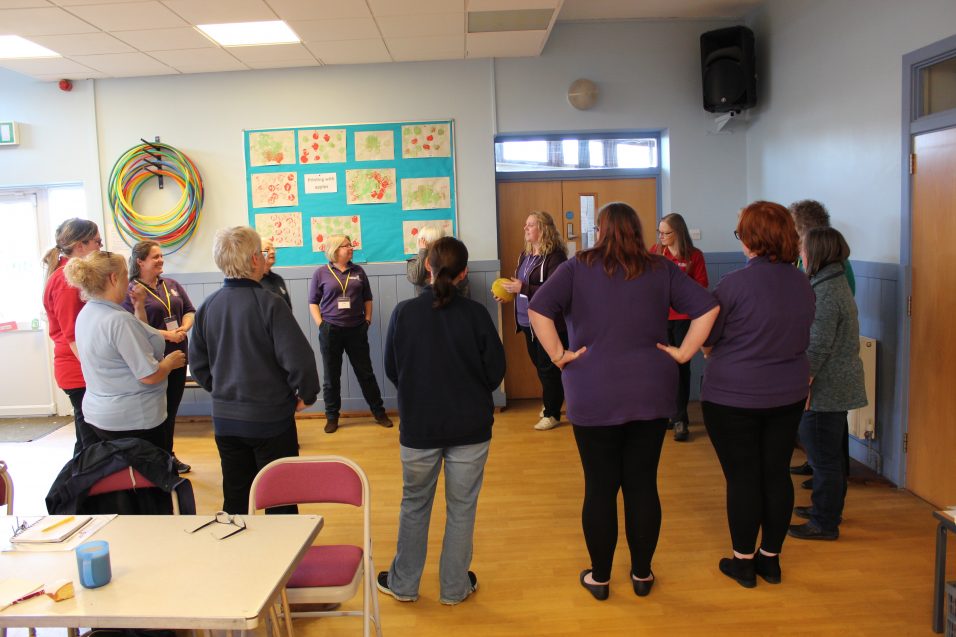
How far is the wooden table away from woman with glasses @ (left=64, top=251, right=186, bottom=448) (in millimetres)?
885

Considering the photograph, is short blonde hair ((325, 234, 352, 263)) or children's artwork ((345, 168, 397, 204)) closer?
short blonde hair ((325, 234, 352, 263))

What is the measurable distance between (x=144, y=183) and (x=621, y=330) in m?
5.06

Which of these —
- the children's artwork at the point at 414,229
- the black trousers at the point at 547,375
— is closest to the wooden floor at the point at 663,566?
the black trousers at the point at 547,375

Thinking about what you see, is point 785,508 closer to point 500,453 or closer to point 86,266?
point 500,453

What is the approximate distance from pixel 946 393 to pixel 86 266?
408 centimetres

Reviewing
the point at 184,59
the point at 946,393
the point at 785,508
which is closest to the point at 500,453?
the point at 785,508

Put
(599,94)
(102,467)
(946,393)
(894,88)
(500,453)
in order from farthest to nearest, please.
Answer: (599,94), (500,453), (894,88), (946,393), (102,467)

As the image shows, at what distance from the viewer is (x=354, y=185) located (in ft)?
20.1

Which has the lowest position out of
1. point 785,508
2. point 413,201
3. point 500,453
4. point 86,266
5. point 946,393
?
point 500,453

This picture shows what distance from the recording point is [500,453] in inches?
197

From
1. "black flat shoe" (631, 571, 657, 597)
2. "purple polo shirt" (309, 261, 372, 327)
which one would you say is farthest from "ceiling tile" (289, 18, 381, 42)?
"black flat shoe" (631, 571, 657, 597)

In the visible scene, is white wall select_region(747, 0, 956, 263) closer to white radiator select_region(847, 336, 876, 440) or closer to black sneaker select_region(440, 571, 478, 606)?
white radiator select_region(847, 336, 876, 440)

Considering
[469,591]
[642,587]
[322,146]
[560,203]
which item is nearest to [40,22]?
[322,146]

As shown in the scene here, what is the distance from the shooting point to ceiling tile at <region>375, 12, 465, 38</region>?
4754 millimetres
